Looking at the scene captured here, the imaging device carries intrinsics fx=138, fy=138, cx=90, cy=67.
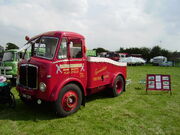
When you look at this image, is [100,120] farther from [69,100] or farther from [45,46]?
[45,46]

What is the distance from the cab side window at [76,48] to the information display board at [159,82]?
4182mm

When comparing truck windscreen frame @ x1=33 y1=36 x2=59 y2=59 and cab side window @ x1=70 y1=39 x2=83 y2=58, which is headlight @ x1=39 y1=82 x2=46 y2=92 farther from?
cab side window @ x1=70 y1=39 x2=83 y2=58

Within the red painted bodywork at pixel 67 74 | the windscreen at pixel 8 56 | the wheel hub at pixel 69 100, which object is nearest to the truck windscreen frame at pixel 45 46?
the red painted bodywork at pixel 67 74

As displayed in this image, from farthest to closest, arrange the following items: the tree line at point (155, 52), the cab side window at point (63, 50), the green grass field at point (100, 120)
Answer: the tree line at point (155, 52) → the cab side window at point (63, 50) → the green grass field at point (100, 120)

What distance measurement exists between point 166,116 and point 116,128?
1.81m

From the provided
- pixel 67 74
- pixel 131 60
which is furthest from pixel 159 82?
pixel 131 60

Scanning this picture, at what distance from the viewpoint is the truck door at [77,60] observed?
4129 mm

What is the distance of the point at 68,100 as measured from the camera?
4.01 meters

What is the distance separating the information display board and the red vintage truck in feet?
10.9

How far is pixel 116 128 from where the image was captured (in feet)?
11.4

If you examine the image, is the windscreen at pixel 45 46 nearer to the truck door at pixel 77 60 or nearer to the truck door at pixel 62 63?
the truck door at pixel 62 63

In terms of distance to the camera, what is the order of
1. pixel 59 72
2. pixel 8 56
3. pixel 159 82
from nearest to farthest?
pixel 59 72 < pixel 159 82 < pixel 8 56

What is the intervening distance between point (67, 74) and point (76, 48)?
38.4 inches

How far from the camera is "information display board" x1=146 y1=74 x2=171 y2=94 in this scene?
664cm
